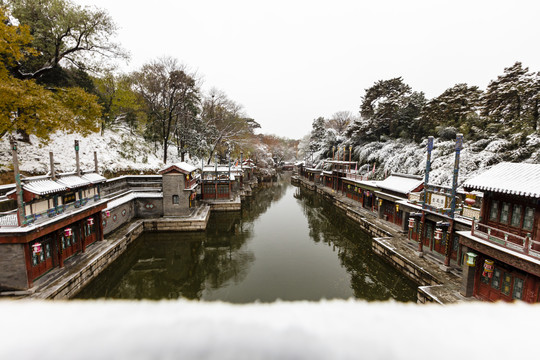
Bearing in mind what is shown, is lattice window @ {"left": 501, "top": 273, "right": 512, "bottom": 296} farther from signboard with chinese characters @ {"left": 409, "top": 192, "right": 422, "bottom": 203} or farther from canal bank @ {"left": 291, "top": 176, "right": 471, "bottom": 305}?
signboard with chinese characters @ {"left": 409, "top": 192, "right": 422, "bottom": 203}

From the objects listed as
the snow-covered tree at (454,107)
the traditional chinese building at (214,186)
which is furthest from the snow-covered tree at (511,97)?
the traditional chinese building at (214,186)

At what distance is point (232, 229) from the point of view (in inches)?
893

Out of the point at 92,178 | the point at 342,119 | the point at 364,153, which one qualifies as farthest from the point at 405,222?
the point at 342,119

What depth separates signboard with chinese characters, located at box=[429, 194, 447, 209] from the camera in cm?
1381

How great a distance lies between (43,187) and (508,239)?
64.6 feet

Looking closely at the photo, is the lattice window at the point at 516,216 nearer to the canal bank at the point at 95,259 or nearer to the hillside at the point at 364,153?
the hillside at the point at 364,153

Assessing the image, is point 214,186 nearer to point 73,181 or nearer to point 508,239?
point 73,181

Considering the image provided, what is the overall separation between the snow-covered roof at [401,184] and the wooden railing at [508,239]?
8290mm

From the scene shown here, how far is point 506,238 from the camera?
29.9ft

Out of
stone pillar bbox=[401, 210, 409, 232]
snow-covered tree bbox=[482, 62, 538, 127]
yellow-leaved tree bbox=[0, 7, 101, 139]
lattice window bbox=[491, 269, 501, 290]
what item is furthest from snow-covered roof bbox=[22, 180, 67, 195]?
snow-covered tree bbox=[482, 62, 538, 127]

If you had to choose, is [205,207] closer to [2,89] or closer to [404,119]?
[2,89]

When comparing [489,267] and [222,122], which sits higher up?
[222,122]

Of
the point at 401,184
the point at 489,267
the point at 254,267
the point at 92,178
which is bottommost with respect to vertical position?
the point at 254,267

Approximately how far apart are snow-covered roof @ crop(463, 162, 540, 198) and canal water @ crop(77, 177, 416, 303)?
617 centimetres
